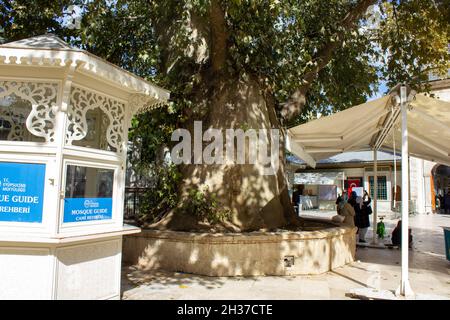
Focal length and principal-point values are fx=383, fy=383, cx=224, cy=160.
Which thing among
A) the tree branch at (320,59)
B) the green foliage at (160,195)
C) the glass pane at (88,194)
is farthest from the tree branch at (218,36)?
the glass pane at (88,194)

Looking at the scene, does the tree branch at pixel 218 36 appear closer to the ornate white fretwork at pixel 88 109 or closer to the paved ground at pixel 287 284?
the ornate white fretwork at pixel 88 109

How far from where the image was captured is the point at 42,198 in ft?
14.1

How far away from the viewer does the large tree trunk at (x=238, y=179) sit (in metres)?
7.84

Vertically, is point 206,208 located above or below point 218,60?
below

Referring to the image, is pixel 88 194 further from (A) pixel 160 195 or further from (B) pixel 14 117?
(A) pixel 160 195

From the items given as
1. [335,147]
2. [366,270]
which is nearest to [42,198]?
[366,270]

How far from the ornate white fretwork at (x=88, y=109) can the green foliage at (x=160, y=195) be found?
304 centimetres

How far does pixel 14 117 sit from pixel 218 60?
4354mm

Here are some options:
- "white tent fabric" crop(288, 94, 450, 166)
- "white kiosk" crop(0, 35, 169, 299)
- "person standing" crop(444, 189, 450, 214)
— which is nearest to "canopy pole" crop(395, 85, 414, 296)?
"white tent fabric" crop(288, 94, 450, 166)

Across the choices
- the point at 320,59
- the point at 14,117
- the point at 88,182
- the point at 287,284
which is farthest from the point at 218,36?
the point at 287,284

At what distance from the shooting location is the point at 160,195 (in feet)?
26.9

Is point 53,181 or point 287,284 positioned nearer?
point 53,181

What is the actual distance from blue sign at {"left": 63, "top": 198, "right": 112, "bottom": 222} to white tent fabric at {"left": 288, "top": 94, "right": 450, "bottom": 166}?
4.66m

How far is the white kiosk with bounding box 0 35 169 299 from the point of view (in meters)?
4.21
